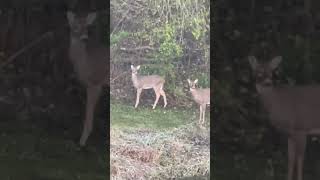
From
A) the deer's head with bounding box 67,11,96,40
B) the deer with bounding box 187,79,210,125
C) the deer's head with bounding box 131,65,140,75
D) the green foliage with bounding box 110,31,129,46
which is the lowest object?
the deer with bounding box 187,79,210,125

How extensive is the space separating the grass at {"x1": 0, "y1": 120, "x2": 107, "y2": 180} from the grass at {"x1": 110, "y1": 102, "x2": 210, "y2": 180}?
0.40 feet

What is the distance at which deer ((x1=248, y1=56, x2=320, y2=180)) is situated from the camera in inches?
Result: 193

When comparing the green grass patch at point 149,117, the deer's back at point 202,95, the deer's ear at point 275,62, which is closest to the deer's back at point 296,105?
the deer's ear at point 275,62

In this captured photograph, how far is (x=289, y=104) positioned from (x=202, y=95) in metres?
0.47

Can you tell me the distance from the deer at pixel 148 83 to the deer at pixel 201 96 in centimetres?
16

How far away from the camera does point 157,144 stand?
5.04m

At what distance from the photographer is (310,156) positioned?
498cm

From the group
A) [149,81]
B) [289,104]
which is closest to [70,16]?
[149,81]

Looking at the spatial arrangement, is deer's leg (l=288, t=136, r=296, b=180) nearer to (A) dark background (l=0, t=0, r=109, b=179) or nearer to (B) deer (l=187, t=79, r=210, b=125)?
(B) deer (l=187, t=79, r=210, b=125)

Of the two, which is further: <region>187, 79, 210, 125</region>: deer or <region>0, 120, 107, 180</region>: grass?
<region>0, 120, 107, 180</region>: grass

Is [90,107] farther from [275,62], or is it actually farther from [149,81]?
[275,62]

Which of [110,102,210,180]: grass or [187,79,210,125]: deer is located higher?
[187,79,210,125]: deer

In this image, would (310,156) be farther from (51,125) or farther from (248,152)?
(51,125)

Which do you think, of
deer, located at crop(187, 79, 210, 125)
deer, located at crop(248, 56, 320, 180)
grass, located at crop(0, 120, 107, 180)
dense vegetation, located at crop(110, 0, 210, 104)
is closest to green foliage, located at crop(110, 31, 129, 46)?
dense vegetation, located at crop(110, 0, 210, 104)
